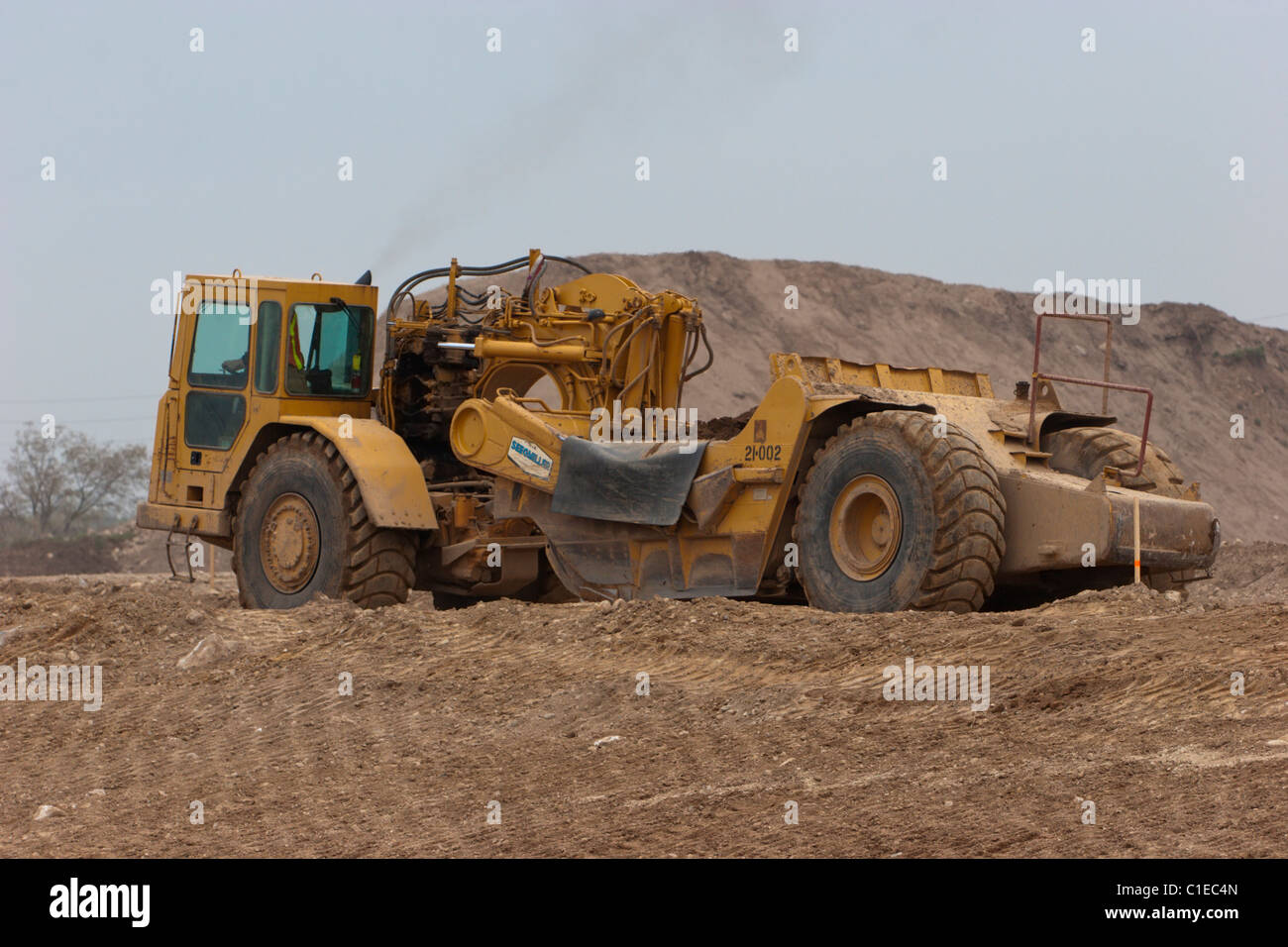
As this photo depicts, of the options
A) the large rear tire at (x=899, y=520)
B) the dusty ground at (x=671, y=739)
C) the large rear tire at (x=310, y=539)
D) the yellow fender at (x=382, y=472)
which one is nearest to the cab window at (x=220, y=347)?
the large rear tire at (x=310, y=539)

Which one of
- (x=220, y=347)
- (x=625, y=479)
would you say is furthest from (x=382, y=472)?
(x=625, y=479)

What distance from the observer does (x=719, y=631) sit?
908cm

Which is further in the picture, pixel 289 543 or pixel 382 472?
pixel 289 543

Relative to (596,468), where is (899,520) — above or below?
below

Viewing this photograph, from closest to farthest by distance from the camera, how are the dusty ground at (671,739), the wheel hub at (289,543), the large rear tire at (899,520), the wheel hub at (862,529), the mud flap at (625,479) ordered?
1. the dusty ground at (671,739)
2. the large rear tire at (899,520)
3. the wheel hub at (862,529)
4. the mud flap at (625,479)
5. the wheel hub at (289,543)

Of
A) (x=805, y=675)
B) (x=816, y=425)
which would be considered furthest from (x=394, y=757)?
(x=816, y=425)

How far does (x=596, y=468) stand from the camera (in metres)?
10.9

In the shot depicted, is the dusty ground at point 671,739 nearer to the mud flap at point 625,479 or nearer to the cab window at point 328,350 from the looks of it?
the mud flap at point 625,479

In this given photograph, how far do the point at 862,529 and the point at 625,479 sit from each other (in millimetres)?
1718

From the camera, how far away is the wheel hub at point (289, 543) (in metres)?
12.4

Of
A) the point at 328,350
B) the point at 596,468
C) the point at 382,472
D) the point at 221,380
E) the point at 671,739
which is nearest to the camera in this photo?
the point at 671,739

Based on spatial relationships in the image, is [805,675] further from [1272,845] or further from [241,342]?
[241,342]

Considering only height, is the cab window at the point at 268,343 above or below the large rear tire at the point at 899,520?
above

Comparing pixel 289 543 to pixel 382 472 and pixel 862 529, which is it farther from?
pixel 862 529
